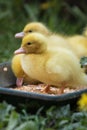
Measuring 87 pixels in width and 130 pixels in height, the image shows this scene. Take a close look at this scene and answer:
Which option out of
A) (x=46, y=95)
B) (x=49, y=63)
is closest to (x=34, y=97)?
(x=46, y=95)

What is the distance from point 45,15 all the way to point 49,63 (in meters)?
3.57

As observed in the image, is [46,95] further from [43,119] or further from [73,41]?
[73,41]

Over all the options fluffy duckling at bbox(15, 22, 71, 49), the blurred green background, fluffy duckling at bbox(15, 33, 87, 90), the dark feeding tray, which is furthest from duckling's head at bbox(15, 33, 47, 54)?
the blurred green background

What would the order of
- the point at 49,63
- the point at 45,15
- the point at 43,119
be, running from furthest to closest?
1. the point at 45,15
2. the point at 49,63
3. the point at 43,119

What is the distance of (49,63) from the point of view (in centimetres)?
350

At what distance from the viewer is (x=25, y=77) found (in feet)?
13.2

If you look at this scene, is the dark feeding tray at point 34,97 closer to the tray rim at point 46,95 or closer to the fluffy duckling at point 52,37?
the tray rim at point 46,95

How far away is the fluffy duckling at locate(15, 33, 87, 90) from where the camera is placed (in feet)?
11.5

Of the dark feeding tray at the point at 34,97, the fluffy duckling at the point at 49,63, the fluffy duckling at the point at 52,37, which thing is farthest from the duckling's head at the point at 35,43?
the dark feeding tray at the point at 34,97

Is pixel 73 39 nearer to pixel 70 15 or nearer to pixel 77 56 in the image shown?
pixel 77 56

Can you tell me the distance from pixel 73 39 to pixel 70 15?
11.2 feet

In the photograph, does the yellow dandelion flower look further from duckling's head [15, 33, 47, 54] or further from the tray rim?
duckling's head [15, 33, 47, 54]

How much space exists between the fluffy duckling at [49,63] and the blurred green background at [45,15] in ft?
8.07

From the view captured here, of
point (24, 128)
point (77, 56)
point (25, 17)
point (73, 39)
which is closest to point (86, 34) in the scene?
point (73, 39)
